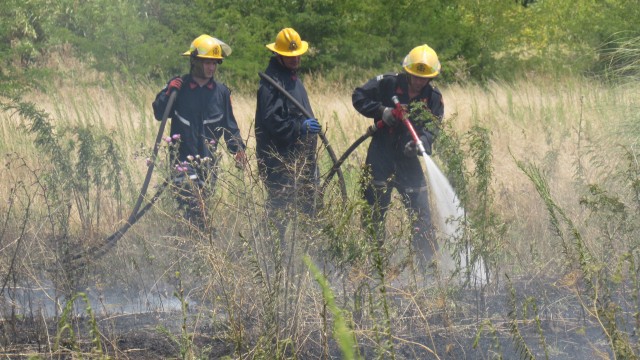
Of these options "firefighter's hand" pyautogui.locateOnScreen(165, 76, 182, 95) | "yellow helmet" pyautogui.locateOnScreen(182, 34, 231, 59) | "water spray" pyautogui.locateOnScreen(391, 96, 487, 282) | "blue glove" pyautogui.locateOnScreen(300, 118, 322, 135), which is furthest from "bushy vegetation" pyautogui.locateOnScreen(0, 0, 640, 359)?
"yellow helmet" pyautogui.locateOnScreen(182, 34, 231, 59)

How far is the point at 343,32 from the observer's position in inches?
874

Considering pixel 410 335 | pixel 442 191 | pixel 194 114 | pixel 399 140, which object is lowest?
pixel 442 191

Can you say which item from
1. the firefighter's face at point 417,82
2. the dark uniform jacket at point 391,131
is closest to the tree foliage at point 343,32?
the dark uniform jacket at point 391,131

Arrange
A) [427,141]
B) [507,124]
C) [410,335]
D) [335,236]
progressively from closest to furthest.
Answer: [335,236] → [410,335] → [427,141] → [507,124]

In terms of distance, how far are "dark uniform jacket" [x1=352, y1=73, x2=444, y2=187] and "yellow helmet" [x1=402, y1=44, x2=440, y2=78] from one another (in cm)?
22

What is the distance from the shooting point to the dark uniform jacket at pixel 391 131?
679 cm

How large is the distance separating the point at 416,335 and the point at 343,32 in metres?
17.8

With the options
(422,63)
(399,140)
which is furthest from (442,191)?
(422,63)

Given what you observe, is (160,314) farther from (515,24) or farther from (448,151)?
(515,24)

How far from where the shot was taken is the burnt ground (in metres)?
4.54

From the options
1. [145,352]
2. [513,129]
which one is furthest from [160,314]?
[513,129]

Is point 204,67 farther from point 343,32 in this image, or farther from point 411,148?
point 343,32

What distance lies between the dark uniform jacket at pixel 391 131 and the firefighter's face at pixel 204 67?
3.33 feet

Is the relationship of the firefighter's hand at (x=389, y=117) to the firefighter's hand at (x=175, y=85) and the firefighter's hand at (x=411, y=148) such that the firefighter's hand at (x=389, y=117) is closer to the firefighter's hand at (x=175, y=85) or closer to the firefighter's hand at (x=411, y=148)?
the firefighter's hand at (x=411, y=148)
